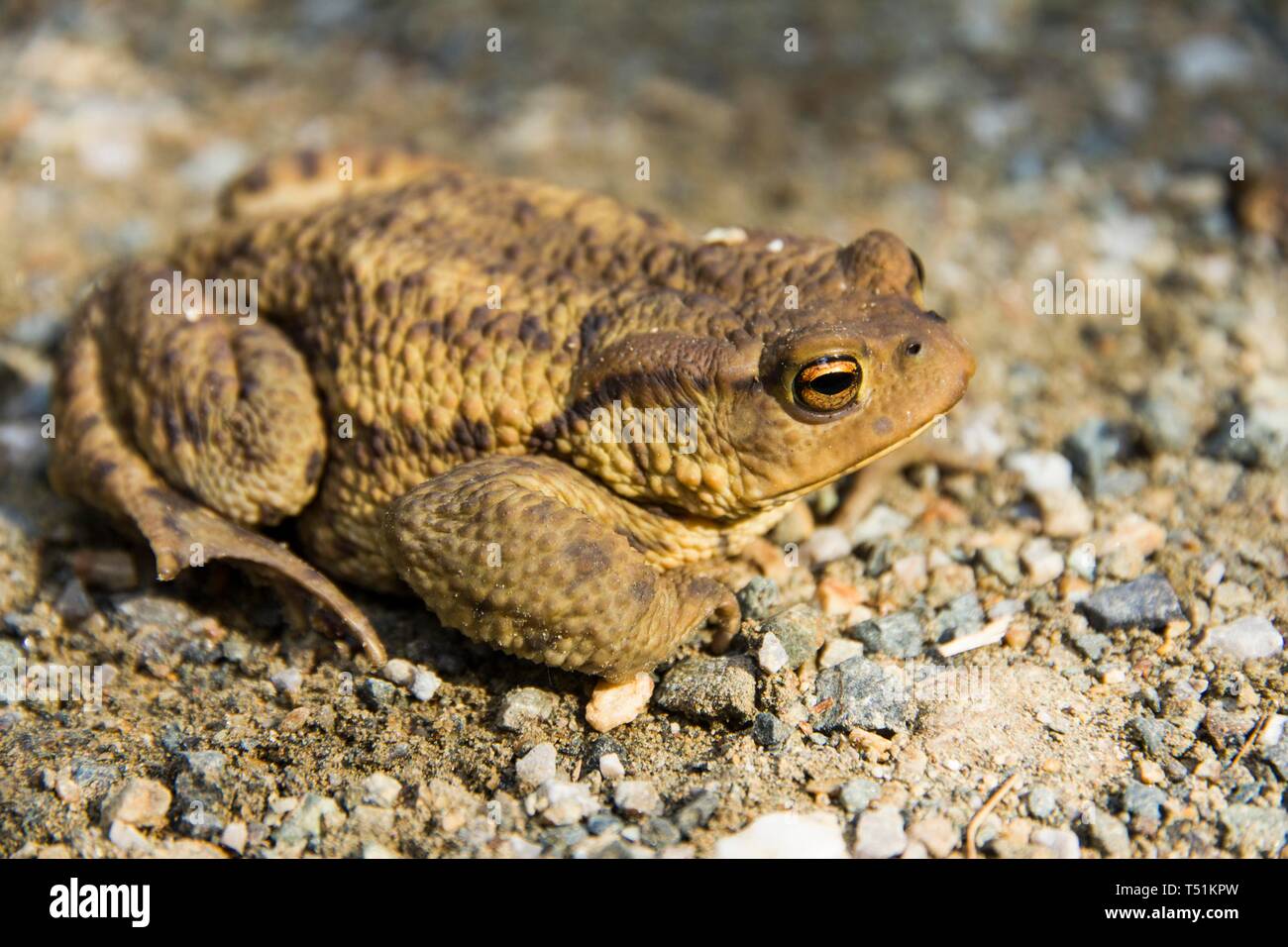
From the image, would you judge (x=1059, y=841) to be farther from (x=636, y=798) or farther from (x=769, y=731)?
(x=636, y=798)

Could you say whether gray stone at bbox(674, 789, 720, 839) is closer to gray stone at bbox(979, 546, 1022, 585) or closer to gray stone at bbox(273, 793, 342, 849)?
gray stone at bbox(273, 793, 342, 849)

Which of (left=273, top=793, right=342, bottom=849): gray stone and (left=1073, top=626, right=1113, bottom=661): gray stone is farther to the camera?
(left=1073, top=626, right=1113, bottom=661): gray stone

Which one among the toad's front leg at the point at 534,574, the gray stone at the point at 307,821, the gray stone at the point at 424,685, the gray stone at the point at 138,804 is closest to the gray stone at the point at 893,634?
the toad's front leg at the point at 534,574

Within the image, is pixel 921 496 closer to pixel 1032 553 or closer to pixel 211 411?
pixel 1032 553

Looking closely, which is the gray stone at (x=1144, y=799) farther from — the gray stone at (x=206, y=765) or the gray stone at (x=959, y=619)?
the gray stone at (x=206, y=765)

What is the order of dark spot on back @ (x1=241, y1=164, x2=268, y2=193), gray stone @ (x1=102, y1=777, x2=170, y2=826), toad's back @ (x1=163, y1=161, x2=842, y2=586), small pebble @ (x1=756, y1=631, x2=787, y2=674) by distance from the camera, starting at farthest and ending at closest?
dark spot on back @ (x1=241, y1=164, x2=268, y2=193)
toad's back @ (x1=163, y1=161, x2=842, y2=586)
small pebble @ (x1=756, y1=631, x2=787, y2=674)
gray stone @ (x1=102, y1=777, x2=170, y2=826)

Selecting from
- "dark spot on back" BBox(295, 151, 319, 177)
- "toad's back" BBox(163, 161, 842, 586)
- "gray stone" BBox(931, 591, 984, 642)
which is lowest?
"gray stone" BBox(931, 591, 984, 642)

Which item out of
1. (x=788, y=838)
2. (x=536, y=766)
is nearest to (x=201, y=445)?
(x=536, y=766)

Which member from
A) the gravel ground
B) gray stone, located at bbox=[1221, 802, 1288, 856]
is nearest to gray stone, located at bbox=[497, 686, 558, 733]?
the gravel ground
